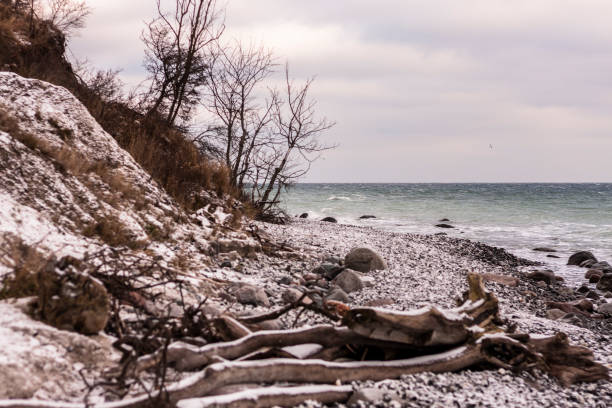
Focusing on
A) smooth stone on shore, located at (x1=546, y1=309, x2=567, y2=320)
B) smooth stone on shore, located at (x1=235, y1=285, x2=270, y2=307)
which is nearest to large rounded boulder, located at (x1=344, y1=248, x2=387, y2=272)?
smooth stone on shore, located at (x1=546, y1=309, x2=567, y2=320)

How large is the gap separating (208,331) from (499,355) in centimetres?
280

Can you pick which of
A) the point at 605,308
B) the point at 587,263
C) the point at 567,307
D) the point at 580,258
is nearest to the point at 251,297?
the point at 567,307

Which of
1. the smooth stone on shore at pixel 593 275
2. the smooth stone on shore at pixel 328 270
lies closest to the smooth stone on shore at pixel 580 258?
the smooth stone on shore at pixel 593 275

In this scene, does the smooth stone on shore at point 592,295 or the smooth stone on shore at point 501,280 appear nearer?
the smooth stone on shore at point 501,280

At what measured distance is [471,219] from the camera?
35469mm

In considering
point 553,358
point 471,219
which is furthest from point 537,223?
point 553,358

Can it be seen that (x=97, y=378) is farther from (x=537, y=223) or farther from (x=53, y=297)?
(x=537, y=223)

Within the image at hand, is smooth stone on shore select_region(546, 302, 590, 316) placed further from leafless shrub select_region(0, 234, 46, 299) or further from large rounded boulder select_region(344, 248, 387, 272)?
leafless shrub select_region(0, 234, 46, 299)

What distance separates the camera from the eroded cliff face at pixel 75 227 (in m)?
3.26

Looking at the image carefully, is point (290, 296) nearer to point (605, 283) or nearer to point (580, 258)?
point (605, 283)

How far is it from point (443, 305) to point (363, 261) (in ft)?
10.1

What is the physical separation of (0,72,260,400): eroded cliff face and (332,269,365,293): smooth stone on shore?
1877 millimetres

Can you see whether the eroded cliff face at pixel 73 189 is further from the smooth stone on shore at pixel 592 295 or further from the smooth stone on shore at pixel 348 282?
the smooth stone on shore at pixel 592 295

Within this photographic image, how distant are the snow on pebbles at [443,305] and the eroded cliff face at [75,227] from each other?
123 centimetres
